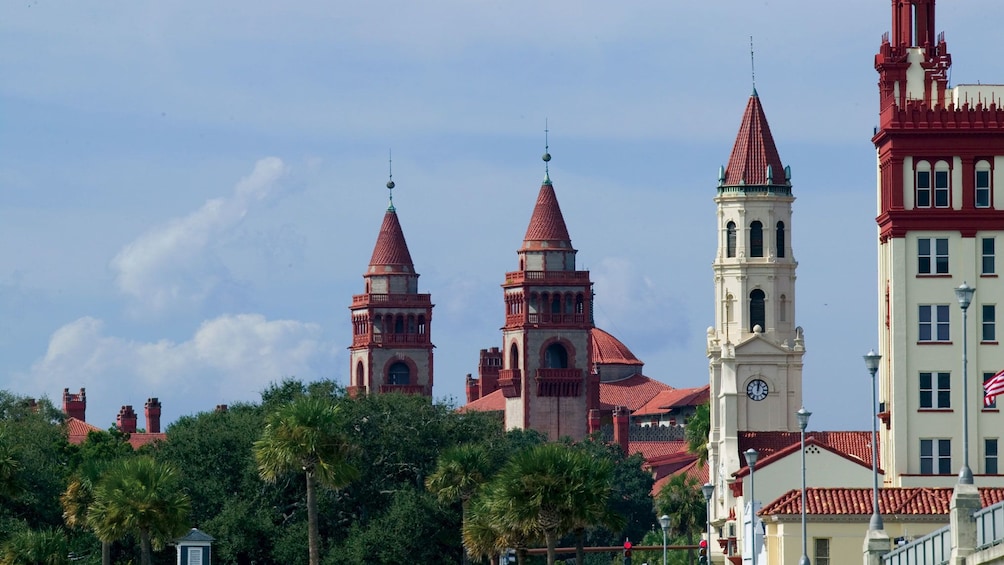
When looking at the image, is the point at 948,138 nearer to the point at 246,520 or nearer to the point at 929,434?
the point at 929,434

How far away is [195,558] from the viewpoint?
97625 mm

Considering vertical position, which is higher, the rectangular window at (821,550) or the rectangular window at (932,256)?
the rectangular window at (932,256)

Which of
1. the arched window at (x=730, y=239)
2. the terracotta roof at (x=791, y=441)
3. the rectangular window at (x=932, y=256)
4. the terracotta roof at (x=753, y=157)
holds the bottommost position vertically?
the terracotta roof at (x=791, y=441)

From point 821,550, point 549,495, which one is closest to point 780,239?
point 821,550

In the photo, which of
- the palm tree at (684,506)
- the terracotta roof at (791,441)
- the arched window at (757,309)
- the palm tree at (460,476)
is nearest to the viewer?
the palm tree at (460,476)

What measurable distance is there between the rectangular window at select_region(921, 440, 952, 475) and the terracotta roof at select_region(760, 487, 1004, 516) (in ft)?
37.8

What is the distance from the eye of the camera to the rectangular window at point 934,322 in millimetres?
97438

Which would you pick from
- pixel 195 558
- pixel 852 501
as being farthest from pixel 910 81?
pixel 195 558

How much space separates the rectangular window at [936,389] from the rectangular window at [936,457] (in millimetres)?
1349

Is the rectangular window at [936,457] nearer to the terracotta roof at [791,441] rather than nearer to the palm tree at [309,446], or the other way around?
the palm tree at [309,446]

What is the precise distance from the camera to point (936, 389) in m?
97.4

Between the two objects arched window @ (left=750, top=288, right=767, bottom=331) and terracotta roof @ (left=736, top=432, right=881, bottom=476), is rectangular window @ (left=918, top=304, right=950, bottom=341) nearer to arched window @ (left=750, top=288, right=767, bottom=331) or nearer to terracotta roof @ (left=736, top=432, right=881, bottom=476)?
terracotta roof @ (left=736, top=432, right=881, bottom=476)

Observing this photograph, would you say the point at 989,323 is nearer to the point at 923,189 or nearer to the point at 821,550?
the point at 923,189

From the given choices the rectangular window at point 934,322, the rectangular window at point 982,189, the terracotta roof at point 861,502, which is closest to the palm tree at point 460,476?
the rectangular window at point 934,322
